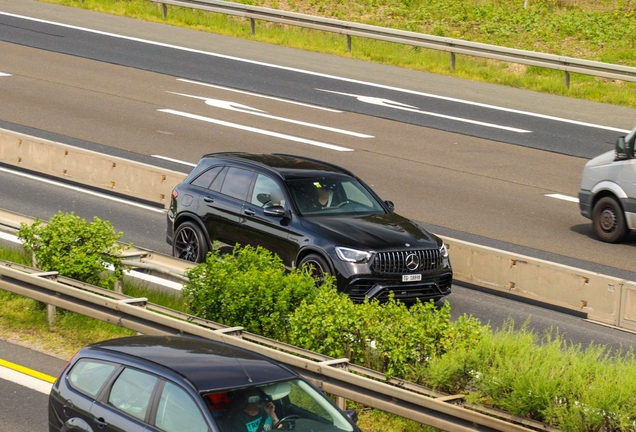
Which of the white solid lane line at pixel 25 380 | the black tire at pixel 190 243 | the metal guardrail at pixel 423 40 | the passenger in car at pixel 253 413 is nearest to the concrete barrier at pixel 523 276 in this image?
the black tire at pixel 190 243

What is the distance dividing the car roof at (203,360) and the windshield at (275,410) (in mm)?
71

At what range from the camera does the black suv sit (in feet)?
41.8

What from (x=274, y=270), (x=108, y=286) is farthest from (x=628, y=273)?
(x=108, y=286)

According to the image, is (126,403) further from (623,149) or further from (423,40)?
(423,40)

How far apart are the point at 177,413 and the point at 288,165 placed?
792 centimetres

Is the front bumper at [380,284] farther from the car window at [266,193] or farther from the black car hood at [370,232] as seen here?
the car window at [266,193]

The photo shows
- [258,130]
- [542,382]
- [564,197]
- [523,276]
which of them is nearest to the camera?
[542,382]

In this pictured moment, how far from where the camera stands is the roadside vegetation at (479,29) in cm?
2894

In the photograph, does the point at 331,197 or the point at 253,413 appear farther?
the point at 331,197

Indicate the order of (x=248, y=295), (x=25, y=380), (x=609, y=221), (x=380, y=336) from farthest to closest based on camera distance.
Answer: (x=609, y=221), (x=248, y=295), (x=25, y=380), (x=380, y=336)

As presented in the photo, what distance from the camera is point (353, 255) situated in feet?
41.5

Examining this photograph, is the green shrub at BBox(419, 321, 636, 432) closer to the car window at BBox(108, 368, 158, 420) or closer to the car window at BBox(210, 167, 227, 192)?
the car window at BBox(108, 368, 158, 420)

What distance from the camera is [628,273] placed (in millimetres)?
15719

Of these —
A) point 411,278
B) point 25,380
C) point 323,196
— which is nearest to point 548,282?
point 411,278
